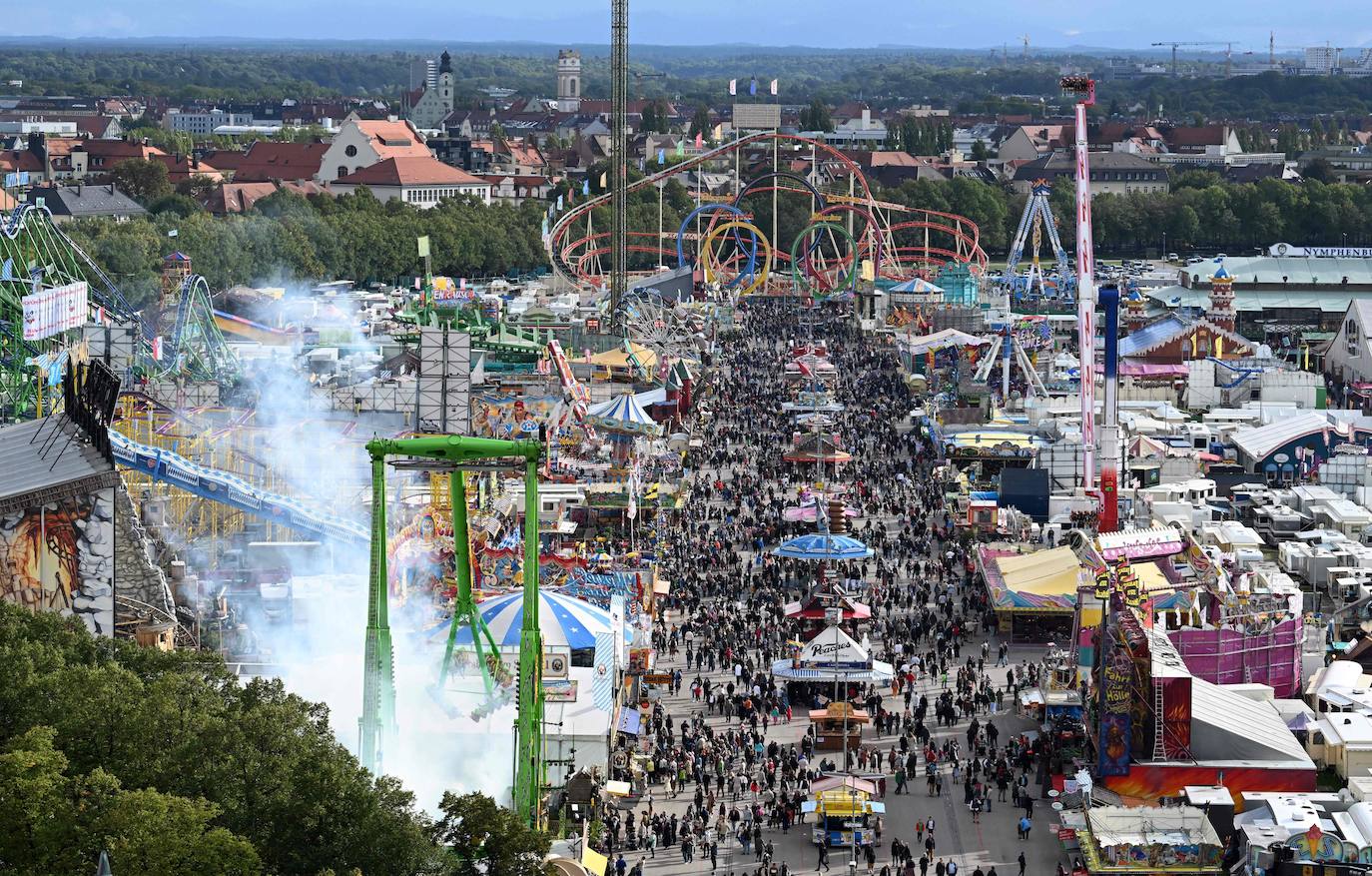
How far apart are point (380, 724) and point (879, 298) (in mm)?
62123

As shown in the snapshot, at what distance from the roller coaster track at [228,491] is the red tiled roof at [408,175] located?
293 ft

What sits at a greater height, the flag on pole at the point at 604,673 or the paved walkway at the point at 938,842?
the flag on pole at the point at 604,673

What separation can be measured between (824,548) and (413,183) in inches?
3510

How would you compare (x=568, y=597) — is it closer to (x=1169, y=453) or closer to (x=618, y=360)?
(x=1169, y=453)

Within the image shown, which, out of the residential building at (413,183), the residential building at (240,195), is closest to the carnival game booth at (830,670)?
the residential building at (240,195)

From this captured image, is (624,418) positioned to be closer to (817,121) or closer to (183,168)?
(183,168)

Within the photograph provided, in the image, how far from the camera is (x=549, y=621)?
109ft

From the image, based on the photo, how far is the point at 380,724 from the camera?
2566cm

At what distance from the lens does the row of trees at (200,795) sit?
2123cm

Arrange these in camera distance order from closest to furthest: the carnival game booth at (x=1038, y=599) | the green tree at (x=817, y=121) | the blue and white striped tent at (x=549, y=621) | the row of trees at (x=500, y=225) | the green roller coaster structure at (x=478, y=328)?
the blue and white striped tent at (x=549, y=621) < the carnival game booth at (x=1038, y=599) < the green roller coaster structure at (x=478, y=328) < the row of trees at (x=500, y=225) < the green tree at (x=817, y=121)

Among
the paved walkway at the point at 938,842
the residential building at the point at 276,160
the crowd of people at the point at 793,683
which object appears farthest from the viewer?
the residential building at the point at 276,160

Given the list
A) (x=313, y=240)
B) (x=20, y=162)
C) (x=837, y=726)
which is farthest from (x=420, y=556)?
(x=20, y=162)

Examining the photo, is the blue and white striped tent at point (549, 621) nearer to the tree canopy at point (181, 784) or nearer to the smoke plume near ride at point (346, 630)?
the smoke plume near ride at point (346, 630)

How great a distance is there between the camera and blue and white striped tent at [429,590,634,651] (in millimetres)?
32438
